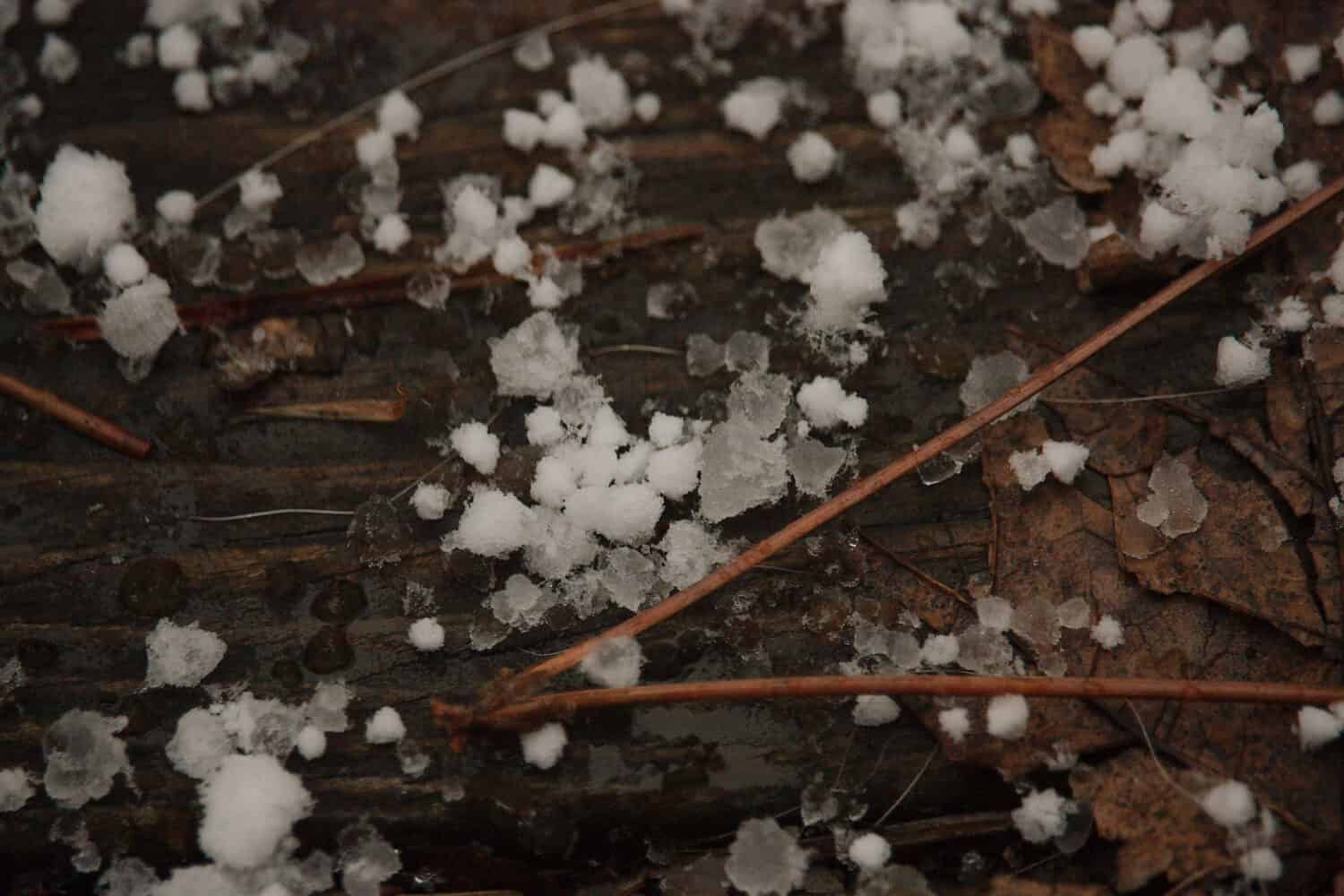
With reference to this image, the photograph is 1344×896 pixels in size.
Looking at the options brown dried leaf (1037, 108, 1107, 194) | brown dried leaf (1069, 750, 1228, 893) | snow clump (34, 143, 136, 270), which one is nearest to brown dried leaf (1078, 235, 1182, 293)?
brown dried leaf (1037, 108, 1107, 194)

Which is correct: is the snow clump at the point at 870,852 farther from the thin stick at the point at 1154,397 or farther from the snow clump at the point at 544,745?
the thin stick at the point at 1154,397

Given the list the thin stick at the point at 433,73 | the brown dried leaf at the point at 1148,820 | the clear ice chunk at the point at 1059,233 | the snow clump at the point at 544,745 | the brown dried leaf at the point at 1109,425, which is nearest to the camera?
the brown dried leaf at the point at 1148,820

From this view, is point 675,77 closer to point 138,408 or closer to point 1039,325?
point 1039,325

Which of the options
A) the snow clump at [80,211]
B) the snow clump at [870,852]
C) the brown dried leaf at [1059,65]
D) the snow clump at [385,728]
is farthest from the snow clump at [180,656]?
the brown dried leaf at [1059,65]

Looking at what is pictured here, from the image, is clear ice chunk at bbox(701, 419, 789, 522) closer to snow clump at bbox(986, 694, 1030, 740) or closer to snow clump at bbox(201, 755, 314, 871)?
snow clump at bbox(986, 694, 1030, 740)

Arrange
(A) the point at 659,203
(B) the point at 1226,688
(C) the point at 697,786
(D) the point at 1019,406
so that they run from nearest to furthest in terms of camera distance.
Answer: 1. (B) the point at 1226,688
2. (C) the point at 697,786
3. (D) the point at 1019,406
4. (A) the point at 659,203

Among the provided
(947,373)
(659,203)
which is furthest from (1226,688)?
(659,203)

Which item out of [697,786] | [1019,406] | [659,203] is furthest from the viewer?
[659,203]
